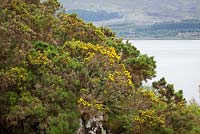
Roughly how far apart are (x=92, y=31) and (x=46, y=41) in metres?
3.68

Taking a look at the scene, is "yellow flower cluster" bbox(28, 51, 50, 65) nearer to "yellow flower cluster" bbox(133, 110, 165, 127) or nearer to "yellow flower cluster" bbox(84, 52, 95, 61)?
"yellow flower cluster" bbox(84, 52, 95, 61)

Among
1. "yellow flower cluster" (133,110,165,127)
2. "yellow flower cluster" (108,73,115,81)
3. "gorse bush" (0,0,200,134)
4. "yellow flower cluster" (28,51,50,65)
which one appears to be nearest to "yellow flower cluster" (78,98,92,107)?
"gorse bush" (0,0,200,134)

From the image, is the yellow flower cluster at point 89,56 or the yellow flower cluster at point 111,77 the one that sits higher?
the yellow flower cluster at point 89,56

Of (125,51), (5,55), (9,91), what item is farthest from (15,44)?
(125,51)

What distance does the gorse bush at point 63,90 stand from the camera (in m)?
16.7

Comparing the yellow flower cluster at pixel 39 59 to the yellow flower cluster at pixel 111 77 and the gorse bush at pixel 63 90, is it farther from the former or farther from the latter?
the yellow flower cluster at pixel 111 77

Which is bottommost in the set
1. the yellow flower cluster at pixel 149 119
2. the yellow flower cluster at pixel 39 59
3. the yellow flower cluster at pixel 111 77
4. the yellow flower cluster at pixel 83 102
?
the yellow flower cluster at pixel 149 119

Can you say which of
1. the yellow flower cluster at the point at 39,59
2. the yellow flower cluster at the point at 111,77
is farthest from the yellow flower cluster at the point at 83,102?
the yellow flower cluster at the point at 39,59

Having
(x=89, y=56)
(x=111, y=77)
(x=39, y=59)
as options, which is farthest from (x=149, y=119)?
(x=39, y=59)

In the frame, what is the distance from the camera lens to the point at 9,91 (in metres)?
17.0

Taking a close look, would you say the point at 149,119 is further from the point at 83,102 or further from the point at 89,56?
the point at 89,56

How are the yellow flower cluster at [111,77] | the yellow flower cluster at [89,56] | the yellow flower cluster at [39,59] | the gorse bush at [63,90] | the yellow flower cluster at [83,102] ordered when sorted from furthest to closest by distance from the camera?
the yellow flower cluster at [89,56] < the yellow flower cluster at [111,77] < the yellow flower cluster at [39,59] < the yellow flower cluster at [83,102] < the gorse bush at [63,90]

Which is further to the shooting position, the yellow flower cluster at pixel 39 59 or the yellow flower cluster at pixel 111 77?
the yellow flower cluster at pixel 111 77

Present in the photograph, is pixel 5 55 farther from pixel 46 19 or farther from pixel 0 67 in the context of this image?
pixel 46 19
